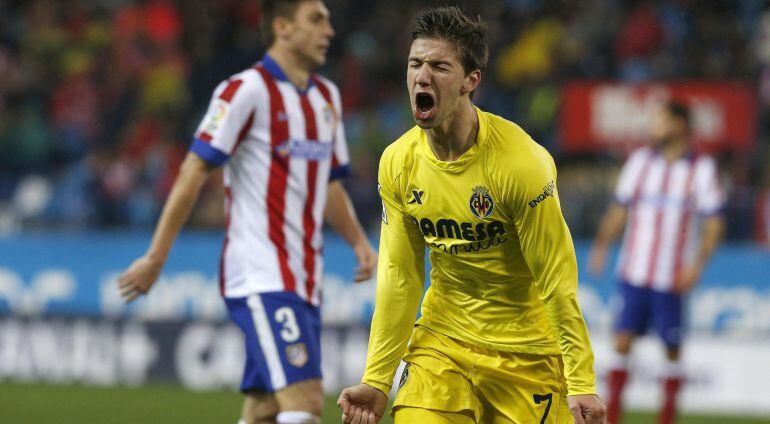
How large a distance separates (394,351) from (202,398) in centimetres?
625

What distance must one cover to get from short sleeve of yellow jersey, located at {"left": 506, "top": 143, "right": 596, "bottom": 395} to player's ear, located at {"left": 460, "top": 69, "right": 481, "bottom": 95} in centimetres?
29

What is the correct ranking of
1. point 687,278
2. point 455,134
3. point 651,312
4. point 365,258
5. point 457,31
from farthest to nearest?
point 651,312 < point 687,278 < point 365,258 < point 455,134 < point 457,31

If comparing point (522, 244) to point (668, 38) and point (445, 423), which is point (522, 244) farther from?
point (668, 38)

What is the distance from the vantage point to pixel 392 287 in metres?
4.43

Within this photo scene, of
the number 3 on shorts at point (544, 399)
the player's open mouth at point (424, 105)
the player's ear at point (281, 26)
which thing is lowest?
the number 3 on shorts at point (544, 399)

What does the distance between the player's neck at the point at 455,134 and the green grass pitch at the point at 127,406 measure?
493cm

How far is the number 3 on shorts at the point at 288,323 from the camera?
5375mm

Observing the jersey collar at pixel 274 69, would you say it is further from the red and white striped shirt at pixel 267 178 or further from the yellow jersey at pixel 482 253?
the yellow jersey at pixel 482 253

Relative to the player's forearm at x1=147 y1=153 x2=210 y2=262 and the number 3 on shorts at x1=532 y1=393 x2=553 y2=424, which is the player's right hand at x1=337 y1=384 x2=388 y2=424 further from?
the player's forearm at x1=147 y1=153 x2=210 y2=262

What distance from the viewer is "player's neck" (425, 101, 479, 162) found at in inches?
168

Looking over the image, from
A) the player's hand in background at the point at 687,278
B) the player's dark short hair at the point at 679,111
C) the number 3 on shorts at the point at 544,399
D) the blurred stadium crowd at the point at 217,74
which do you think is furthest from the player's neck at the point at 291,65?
the blurred stadium crowd at the point at 217,74

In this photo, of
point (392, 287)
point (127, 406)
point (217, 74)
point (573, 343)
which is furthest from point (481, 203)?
point (217, 74)

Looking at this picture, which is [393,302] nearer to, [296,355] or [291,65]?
[296,355]

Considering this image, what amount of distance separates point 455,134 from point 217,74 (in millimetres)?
10353
